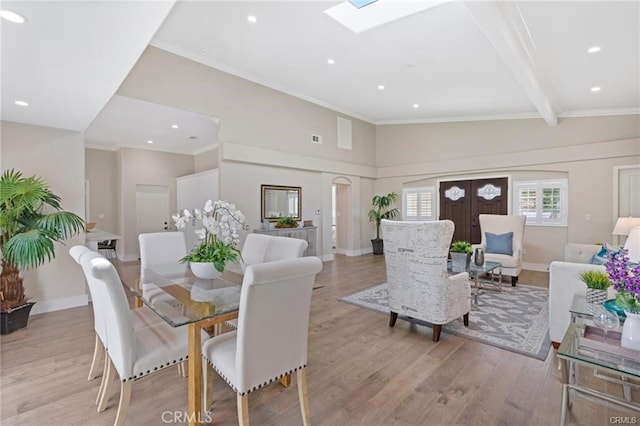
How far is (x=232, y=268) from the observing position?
289 cm

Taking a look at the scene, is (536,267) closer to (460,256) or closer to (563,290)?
(460,256)

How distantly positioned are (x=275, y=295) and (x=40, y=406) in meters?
1.97

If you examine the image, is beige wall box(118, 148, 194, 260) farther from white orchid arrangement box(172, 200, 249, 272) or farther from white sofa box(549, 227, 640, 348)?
white sofa box(549, 227, 640, 348)

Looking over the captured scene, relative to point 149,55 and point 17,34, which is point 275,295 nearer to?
point 17,34

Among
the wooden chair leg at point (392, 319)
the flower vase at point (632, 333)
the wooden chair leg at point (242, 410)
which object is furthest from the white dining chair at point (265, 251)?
the flower vase at point (632, 333)

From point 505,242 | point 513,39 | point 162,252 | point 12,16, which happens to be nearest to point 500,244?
point 505,242

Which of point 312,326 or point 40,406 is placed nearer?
point 40,406

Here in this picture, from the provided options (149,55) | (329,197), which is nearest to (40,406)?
(149,55)

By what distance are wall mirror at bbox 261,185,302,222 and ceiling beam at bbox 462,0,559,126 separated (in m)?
4.59

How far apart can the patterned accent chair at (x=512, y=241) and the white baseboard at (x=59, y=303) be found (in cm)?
634

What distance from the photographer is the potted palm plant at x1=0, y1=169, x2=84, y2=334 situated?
3107 mm

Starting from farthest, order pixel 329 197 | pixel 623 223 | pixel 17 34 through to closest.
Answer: pixel 329 197 → pixel 623 223 → pixel 17 34

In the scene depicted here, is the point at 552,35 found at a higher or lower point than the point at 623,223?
higher

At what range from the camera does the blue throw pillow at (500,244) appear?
5.29 meters
